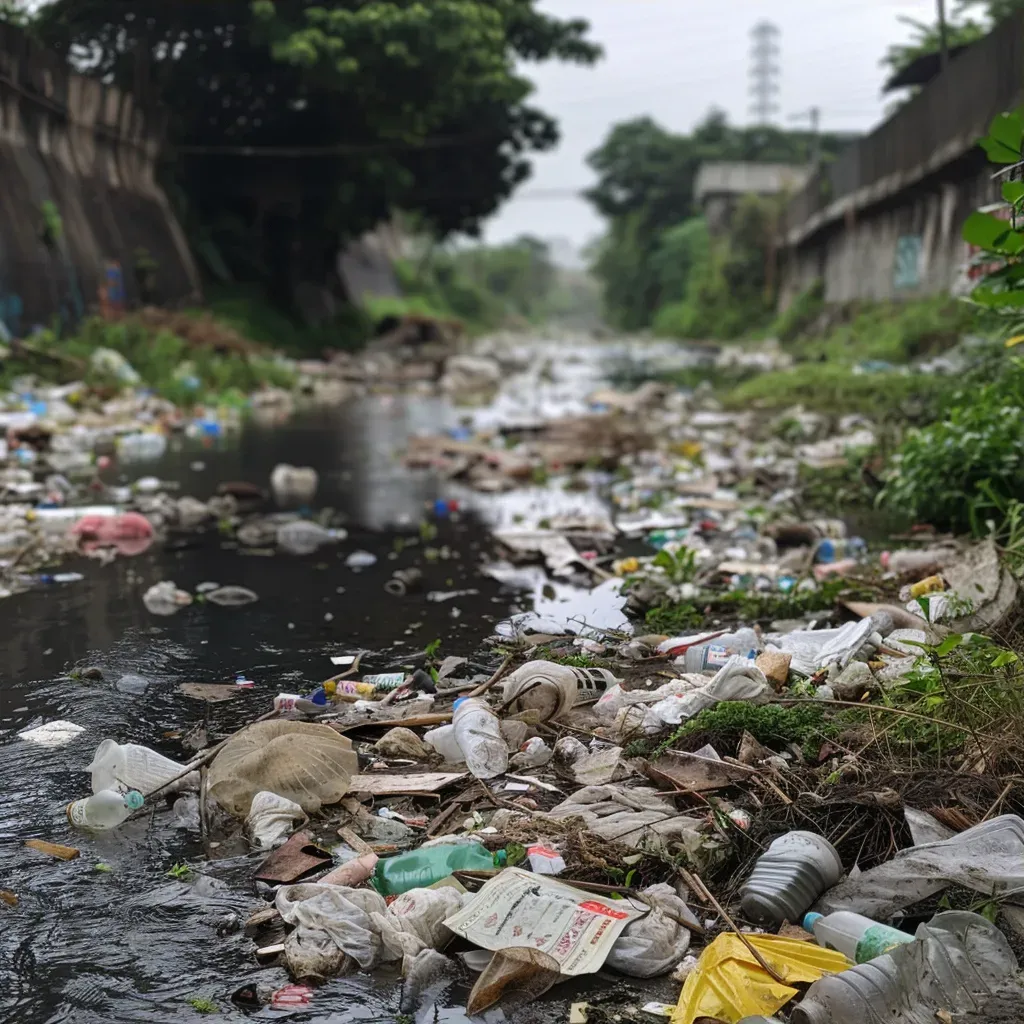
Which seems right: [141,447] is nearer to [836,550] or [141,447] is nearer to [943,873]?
[836,550]

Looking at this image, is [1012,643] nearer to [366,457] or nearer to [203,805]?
[203,805]

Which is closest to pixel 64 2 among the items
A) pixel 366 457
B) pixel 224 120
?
pixel 224 120

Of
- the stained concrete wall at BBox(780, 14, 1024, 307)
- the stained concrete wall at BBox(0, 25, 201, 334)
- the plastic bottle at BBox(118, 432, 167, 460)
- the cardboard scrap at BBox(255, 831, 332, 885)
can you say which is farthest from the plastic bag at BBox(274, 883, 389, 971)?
the stained concrete wall at BBox(0, 25, 201, 334)

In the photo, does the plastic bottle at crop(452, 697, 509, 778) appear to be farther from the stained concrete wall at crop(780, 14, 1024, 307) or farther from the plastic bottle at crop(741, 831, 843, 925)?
the stained concrete wall at crop(780, 14, 1024, 307)

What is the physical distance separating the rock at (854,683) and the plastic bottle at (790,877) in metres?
1.02

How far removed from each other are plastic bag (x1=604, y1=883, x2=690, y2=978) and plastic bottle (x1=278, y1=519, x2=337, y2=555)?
4.40 meters

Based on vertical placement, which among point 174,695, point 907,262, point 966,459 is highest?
point 907,262

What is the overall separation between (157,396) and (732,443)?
23.1 feet

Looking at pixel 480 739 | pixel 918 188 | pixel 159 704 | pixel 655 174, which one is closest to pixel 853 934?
pixel 480 739

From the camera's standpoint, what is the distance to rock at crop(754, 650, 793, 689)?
3645 mm

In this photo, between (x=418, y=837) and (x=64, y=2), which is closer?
(x=418, y=837)

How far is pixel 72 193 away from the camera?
1895 centimetres

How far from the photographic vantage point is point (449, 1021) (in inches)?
84.4

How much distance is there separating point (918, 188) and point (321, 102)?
1286 cm
